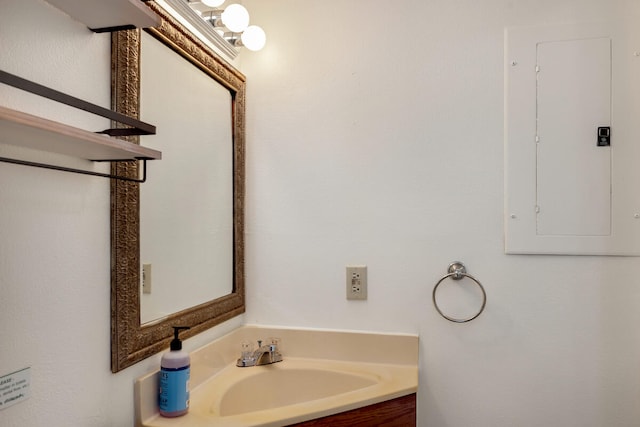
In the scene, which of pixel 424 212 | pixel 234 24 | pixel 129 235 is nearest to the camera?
pixel 129 235

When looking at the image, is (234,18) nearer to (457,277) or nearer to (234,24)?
(234,24)

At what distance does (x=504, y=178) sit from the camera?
1.49 m

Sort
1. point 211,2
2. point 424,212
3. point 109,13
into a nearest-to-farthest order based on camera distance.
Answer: point 109,13 < point 211,2 < point 424,212

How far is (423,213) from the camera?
5.07ft

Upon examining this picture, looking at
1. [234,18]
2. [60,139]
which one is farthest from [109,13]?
[234,18]

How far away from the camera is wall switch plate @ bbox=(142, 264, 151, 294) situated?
1.14m

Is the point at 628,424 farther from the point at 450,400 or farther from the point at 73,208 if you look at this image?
the point at 73,208

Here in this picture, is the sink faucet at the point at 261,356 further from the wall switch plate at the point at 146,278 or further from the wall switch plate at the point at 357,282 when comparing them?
the wall switch plate at the point at 146,278

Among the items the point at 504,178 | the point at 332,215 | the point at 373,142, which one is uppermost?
the point at 373,142

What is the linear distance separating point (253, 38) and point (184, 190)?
1.88 ft

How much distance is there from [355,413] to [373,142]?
853 mm

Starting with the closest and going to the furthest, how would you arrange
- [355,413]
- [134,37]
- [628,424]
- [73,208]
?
[73,208], [134,37], [355,413], [628,424]

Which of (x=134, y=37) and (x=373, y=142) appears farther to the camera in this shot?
(x=373, y=142)

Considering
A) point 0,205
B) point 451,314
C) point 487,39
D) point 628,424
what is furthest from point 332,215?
point 628,424
